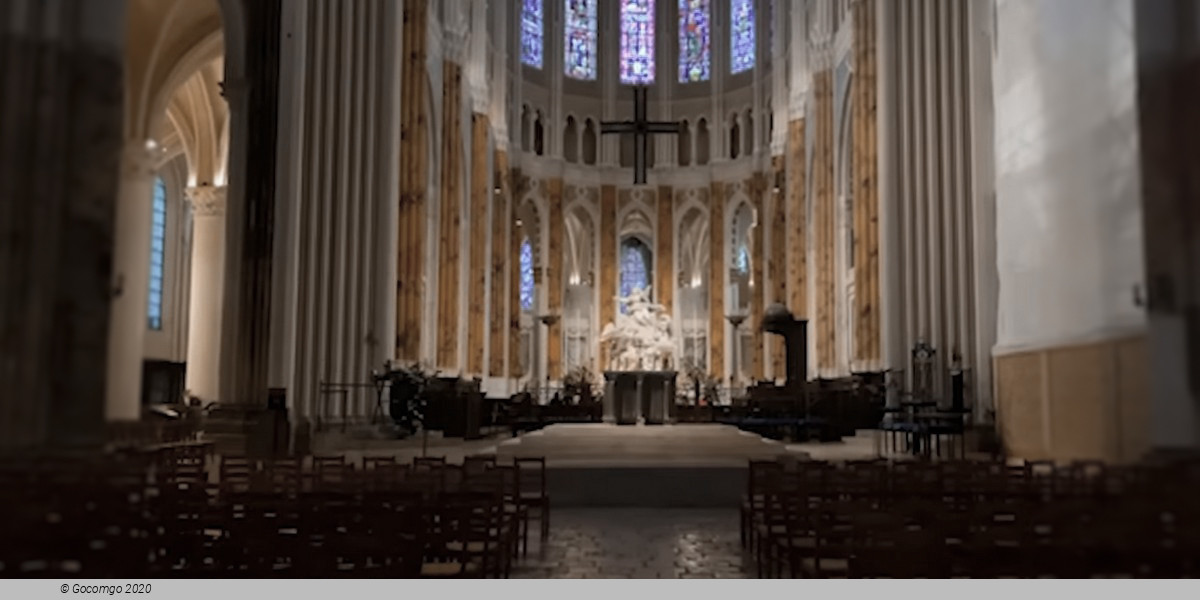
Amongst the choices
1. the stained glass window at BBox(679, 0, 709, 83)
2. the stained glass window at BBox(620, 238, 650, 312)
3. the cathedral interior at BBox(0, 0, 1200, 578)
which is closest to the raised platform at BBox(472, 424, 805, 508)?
the cathedral interior at BBox(0, 0, 1200, 578)

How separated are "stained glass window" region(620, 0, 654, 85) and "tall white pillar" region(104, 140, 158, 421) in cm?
4173

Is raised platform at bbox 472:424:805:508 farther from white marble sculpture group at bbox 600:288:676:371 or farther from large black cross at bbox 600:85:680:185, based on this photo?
large black cross at bbox 600:85:680:185

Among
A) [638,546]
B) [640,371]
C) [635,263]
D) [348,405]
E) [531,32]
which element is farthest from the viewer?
[635,263]

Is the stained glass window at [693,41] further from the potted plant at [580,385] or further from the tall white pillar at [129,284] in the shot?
the tall white pillar at [129,284]

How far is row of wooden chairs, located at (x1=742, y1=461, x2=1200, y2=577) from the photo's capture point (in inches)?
156

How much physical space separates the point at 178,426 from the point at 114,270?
12.6 ft

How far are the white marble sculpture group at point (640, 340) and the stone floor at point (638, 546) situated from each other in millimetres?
18825

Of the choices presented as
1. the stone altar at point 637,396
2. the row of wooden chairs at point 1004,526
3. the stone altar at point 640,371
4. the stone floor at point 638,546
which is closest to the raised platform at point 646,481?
the stone floor at point 638,546

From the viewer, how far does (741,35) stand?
43812 millimetres

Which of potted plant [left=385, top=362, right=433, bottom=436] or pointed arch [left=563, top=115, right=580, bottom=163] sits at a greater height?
pointed arch [left=563, top=115, right=580, bottom=163]

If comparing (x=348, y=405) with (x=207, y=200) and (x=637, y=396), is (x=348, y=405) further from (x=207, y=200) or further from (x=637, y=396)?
(x=207, y=200)

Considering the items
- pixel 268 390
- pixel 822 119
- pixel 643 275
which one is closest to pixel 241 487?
pixel 268 390

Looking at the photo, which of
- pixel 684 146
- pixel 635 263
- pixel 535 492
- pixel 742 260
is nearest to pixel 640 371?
pixel 535 492

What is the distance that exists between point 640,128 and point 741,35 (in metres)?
6.20
